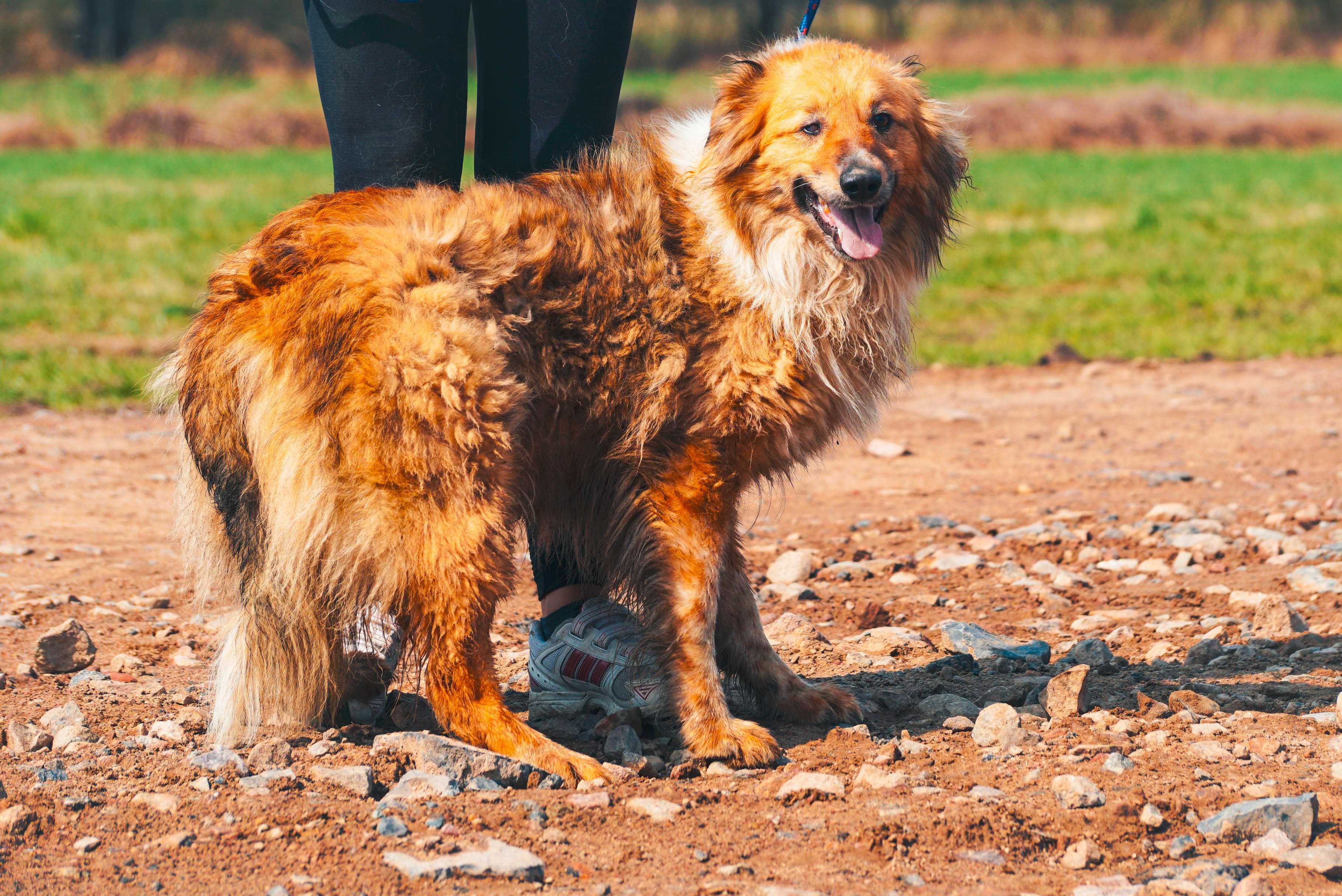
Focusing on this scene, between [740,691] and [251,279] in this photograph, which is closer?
[251,279]

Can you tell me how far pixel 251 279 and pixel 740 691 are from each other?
65.3 inches

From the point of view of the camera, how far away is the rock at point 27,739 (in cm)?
306

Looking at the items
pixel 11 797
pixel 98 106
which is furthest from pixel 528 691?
pixel 98 106

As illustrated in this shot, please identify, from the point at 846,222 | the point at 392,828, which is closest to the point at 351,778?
the point at 392,828

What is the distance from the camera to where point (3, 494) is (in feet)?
17.5

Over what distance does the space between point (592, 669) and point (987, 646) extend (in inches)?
47.9

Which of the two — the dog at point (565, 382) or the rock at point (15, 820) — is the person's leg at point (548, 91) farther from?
the rock at point (15, 820)

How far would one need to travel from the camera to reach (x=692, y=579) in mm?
3193

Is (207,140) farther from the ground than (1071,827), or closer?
farther from the ground

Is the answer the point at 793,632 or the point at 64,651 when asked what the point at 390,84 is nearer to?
the point at 64,651

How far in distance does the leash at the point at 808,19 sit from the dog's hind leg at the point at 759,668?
1.44 meters

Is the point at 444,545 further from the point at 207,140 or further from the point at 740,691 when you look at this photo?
the point at 207,140

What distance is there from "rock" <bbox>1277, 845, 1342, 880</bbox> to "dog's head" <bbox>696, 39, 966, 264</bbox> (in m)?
1.61

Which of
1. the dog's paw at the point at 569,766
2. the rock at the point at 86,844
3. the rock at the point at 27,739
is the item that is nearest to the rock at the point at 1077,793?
the dog's paw at the point at 569,766
